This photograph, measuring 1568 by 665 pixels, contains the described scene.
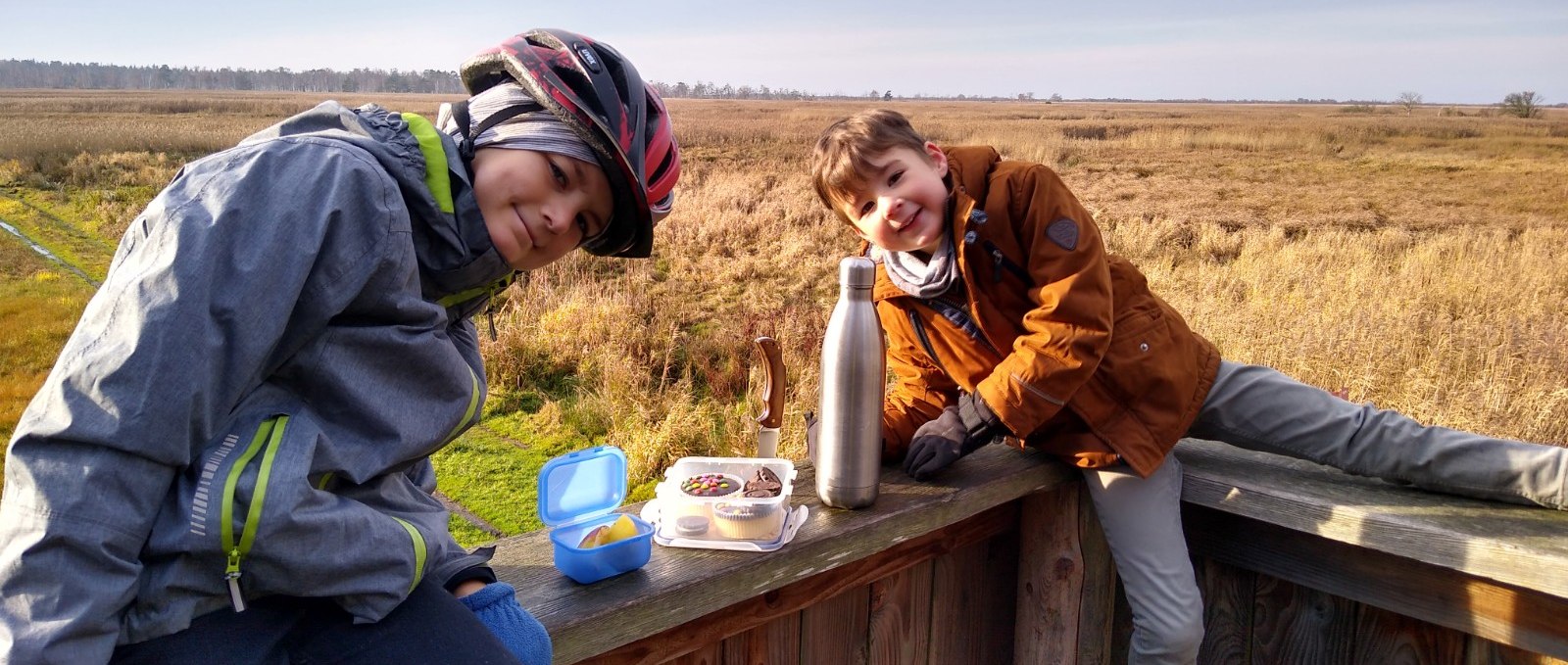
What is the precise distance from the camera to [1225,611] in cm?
243

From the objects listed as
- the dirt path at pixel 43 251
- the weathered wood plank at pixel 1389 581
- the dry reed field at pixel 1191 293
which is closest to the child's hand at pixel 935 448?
the weathered wood plank at pixel 1389 581

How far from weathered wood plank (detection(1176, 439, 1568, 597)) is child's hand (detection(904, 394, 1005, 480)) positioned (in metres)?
0.56

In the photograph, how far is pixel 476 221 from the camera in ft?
4.73

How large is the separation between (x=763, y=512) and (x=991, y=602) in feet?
3.25

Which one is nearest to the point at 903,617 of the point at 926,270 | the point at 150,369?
the point at 926,270

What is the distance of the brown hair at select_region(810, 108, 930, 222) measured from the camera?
2277 mm

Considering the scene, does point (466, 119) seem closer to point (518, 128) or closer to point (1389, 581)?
point (518, 128)

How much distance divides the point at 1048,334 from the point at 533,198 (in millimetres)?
1170

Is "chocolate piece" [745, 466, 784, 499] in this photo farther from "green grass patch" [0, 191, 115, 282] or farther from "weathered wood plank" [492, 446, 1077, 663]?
"green grass patch" [0, 191, 115, 282]

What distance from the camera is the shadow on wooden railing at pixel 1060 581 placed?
5.62 feet

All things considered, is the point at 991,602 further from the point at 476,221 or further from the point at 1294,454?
the point at 476,221

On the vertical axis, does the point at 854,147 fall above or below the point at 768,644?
above

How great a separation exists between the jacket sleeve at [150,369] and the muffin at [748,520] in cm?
82

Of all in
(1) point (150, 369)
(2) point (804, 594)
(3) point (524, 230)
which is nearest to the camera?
(1) point (150, 369)
